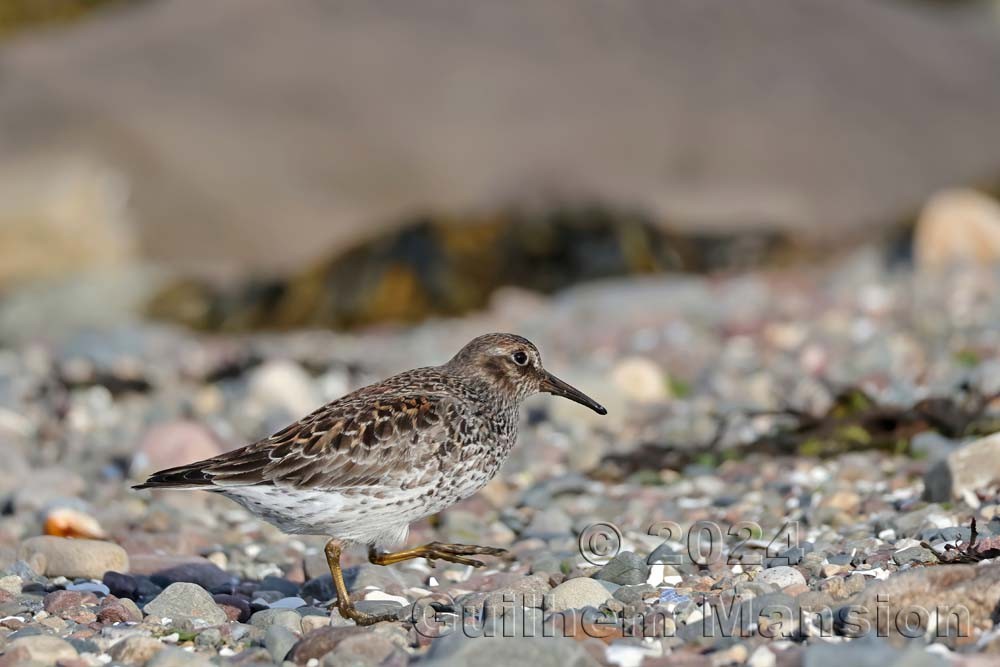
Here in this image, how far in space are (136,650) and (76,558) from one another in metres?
1.45

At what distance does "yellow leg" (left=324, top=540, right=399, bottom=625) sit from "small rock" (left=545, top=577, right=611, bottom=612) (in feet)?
2.02

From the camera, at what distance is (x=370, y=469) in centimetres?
532

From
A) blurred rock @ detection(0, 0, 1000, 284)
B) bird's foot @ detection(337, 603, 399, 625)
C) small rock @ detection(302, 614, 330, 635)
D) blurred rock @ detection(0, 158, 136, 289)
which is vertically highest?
blurred rock @ detection(0, 0, 1000, 284)

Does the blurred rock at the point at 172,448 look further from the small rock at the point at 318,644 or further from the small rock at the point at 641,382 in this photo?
the small rock at the point at 318,644

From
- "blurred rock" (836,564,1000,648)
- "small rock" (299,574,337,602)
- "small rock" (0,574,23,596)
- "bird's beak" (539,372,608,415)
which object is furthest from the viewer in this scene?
"bird's beak" (539,372,608,415)

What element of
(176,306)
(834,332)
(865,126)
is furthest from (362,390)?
(865,126)

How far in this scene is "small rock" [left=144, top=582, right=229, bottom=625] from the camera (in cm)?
492

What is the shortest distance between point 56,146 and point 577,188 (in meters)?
6.22

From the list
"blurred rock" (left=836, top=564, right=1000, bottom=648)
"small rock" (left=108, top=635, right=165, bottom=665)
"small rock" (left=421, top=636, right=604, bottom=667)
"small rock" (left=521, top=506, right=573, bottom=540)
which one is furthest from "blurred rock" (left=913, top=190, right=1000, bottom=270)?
"small rock" (left=108, top=635, right=165, bottom=665)

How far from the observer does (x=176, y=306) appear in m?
15.2

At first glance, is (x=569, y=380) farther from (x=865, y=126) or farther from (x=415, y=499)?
(x=865, y=126)

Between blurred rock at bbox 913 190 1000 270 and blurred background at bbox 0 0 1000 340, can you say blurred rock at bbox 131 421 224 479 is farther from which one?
blurred rock at bbox 913 190 1000 270

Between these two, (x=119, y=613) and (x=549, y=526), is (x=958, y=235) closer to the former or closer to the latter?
(x=549, y=526)

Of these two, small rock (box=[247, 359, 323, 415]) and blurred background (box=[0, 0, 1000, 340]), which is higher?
blurred background (box=[0, 0, 1000, 340])
